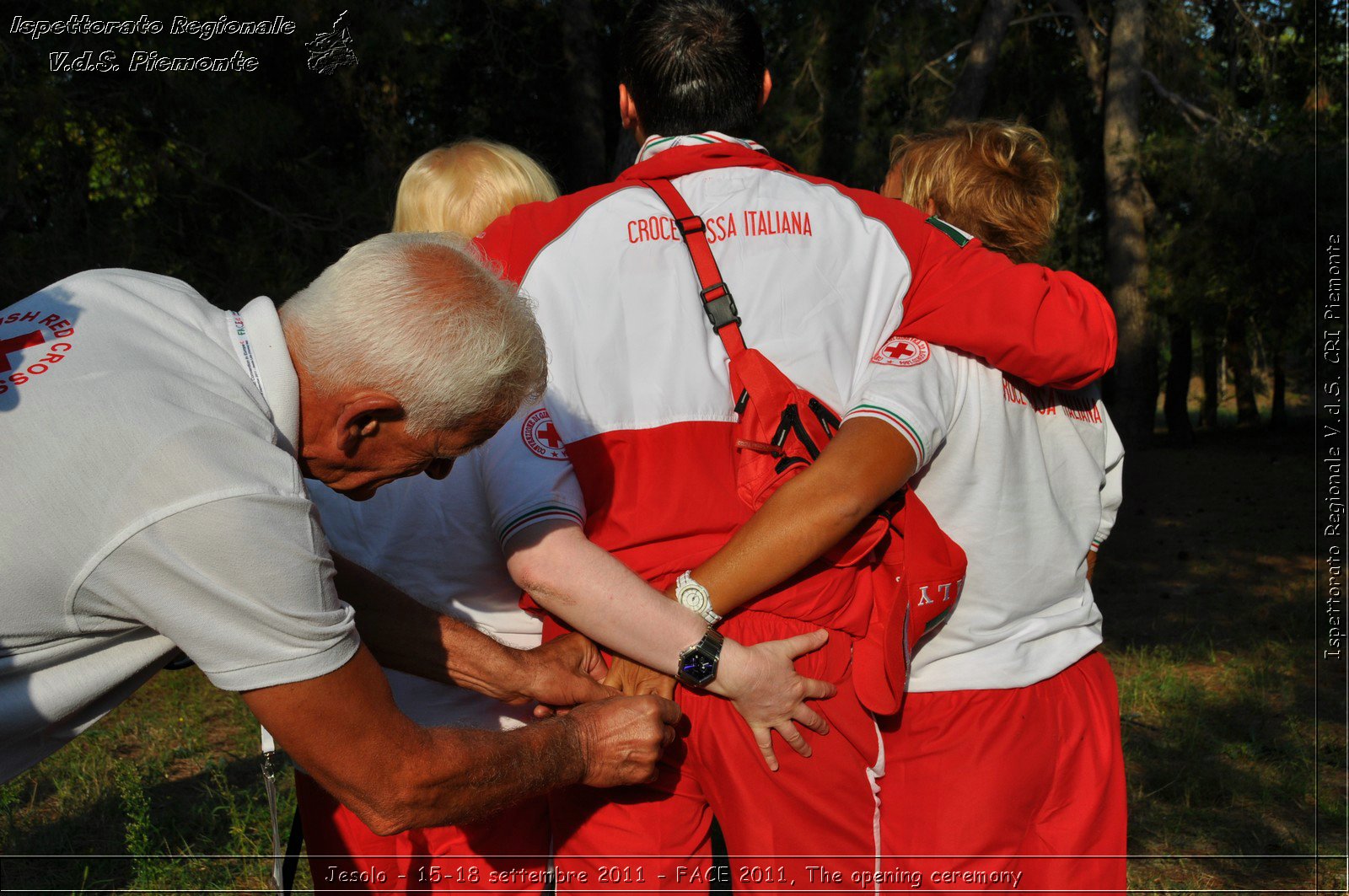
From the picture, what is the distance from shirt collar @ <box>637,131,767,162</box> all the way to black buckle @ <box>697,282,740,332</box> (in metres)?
0.36

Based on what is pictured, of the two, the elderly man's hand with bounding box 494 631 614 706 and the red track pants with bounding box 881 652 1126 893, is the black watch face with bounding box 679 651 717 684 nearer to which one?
the elderly man's hand with bounding box 494 631 614 706

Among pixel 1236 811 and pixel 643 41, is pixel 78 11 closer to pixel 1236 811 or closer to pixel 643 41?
pixel 643 41

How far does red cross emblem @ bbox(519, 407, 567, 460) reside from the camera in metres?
2.03

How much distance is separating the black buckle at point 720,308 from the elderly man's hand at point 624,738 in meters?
0.73

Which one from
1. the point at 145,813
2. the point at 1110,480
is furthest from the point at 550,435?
the point at 145,813

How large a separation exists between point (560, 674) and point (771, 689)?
1.54 feet

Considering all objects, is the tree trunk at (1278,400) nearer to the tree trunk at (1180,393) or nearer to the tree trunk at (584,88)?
the tree trunk at (1180,393)

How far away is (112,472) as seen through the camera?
1473mm

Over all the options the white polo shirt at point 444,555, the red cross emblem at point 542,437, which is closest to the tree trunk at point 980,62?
the white polo shirt at point 444,555

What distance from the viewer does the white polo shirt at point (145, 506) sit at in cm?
148

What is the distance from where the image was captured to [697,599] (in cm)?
196

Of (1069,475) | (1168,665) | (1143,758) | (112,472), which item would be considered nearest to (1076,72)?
(1168,665)

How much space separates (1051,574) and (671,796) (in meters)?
0.90

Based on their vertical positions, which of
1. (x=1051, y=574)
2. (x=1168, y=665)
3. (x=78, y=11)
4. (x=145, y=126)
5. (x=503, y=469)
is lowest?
(x=1168, y=665)
